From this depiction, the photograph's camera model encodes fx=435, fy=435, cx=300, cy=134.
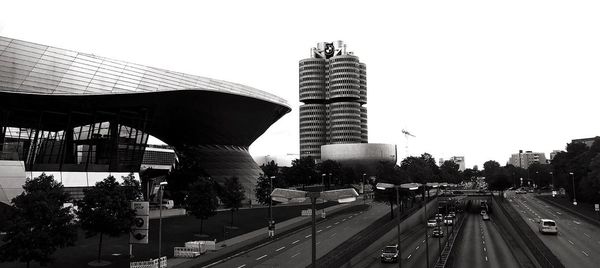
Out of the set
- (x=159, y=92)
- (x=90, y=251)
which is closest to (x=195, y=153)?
(x=159, y=92)

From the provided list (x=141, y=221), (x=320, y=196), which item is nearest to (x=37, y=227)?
(x=141, y=221)

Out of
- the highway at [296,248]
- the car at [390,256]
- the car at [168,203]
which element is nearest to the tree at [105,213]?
the highway at [296,248]

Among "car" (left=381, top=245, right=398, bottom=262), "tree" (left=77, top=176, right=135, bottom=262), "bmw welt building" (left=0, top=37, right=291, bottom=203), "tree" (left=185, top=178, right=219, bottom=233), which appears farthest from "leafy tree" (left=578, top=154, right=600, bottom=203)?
"tree" (left=77, top=176, right=135, bottom=262)

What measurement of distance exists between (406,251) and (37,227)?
37087 mm

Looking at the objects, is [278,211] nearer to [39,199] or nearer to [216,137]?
[216,137]

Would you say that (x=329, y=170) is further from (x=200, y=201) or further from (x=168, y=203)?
(x=200, y=201)

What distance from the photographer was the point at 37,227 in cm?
3072

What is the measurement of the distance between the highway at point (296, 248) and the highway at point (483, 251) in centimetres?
1387

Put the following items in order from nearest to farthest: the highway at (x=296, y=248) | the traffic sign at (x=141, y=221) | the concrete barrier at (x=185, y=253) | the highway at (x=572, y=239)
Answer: the traffic sign at (x=141, y=221)
the highway at (x=296, y=248)
the highway at (x=572, y=239)
the concrete barrier at (x=185, y=253)

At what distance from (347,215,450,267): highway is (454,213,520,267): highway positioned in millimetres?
2850

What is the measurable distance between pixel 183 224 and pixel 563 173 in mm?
104069

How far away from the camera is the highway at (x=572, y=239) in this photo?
4231 centimetres

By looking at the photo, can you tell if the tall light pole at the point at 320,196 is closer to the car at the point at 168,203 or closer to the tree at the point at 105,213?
the tree at the point at 105,213

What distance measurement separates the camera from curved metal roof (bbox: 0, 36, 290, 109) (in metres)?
67.8
